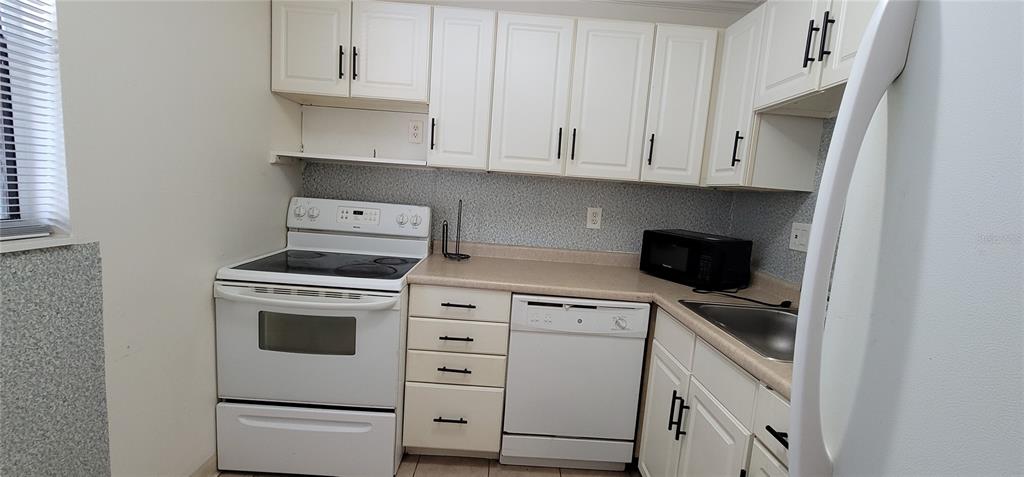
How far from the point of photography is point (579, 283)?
1774mm

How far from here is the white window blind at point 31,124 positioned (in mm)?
861

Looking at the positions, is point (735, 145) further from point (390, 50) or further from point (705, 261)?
point (390, 50)

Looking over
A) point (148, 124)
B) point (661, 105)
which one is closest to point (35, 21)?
point (148, 124)

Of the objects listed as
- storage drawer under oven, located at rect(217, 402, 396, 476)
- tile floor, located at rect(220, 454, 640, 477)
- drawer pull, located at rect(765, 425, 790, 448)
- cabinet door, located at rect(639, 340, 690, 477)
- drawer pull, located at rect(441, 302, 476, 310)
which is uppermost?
drawer pull, located at rect(441, 302, 476, 310)

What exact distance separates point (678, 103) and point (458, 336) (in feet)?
4.85

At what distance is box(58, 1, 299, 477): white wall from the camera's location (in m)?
1.03

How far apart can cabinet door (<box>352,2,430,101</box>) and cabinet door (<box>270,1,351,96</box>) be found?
6 centimetres

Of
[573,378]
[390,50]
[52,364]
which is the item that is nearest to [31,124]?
[52,364]

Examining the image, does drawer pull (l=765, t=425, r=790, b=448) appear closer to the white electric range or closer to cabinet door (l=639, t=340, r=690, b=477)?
cabinet door (l=639, t=340, r=690, b=477)

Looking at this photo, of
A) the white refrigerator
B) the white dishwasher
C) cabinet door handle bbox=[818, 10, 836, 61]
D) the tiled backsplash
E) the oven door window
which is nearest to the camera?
the white refrigerator

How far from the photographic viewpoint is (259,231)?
72.9 inches

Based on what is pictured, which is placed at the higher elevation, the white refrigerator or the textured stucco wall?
the white refrigerator

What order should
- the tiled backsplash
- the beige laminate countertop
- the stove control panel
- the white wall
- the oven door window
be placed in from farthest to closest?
1. the tiled backsplash
2. the stove control panel
3. the oven door window
4. the beige laminate countertop
5. the white wall

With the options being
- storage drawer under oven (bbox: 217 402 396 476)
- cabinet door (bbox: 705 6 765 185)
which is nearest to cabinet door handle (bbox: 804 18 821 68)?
cabinet door (bbox: 705 6 765 185)
